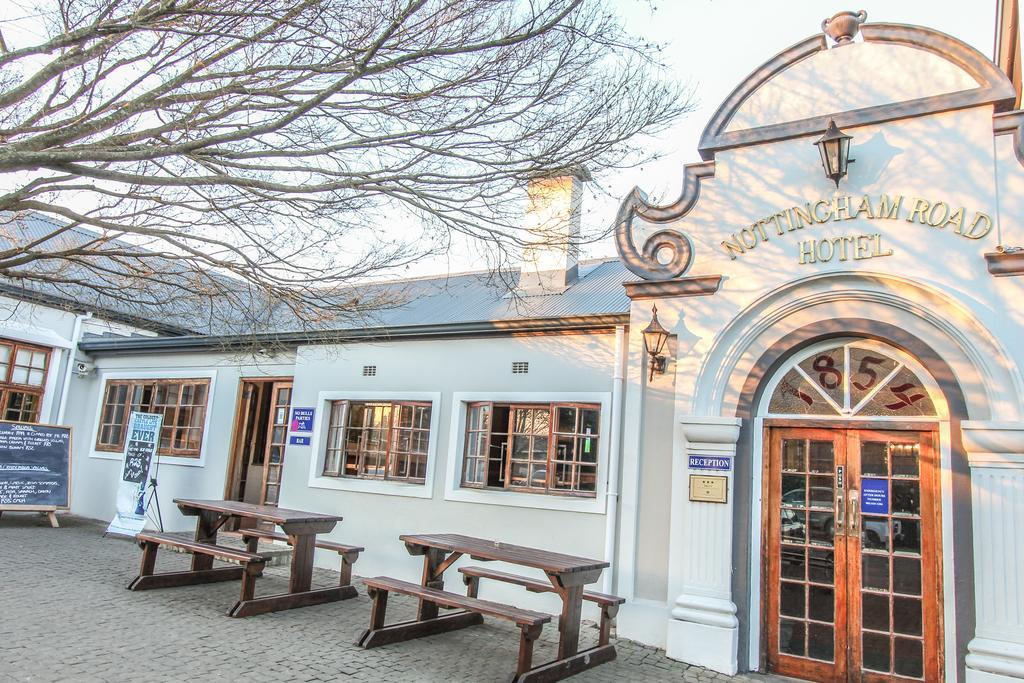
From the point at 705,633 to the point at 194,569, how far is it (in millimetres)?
5509

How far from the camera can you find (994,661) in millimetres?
5059

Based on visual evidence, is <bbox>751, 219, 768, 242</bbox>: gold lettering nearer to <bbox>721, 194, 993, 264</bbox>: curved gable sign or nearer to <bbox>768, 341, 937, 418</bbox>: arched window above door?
<bbox>721, 194, 993, 264</bbox>: curved gable sign

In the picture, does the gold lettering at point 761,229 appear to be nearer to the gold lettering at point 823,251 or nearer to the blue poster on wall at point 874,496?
the gold lettering at point 823,251

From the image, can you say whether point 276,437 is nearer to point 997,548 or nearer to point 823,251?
point 823,251

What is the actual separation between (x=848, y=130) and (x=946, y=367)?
222 centimetres

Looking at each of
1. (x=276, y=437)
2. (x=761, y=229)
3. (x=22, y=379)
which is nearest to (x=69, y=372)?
(x=22, y=379)

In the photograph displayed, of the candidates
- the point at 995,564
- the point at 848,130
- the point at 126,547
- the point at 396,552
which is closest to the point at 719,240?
the point at 848,130

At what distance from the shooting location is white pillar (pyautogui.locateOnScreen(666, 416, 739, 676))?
596 centimetres

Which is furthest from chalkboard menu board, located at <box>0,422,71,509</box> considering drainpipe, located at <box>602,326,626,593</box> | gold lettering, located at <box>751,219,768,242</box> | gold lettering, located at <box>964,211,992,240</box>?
gold lettering, located at <box>964,211,992,240</box>

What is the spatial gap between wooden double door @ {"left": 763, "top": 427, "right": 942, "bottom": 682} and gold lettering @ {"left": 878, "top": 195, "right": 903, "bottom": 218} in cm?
181

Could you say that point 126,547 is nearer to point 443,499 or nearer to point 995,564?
point 443,499

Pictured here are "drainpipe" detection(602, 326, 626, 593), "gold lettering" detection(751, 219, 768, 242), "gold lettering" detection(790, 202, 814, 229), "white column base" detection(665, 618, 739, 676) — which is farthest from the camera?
"drainpipe" detection(602, 326, 626, 593)

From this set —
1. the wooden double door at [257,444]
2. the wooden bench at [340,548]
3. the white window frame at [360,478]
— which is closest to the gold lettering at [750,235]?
the white window frame at [360,478]

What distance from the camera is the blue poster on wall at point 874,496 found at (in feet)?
19.1
